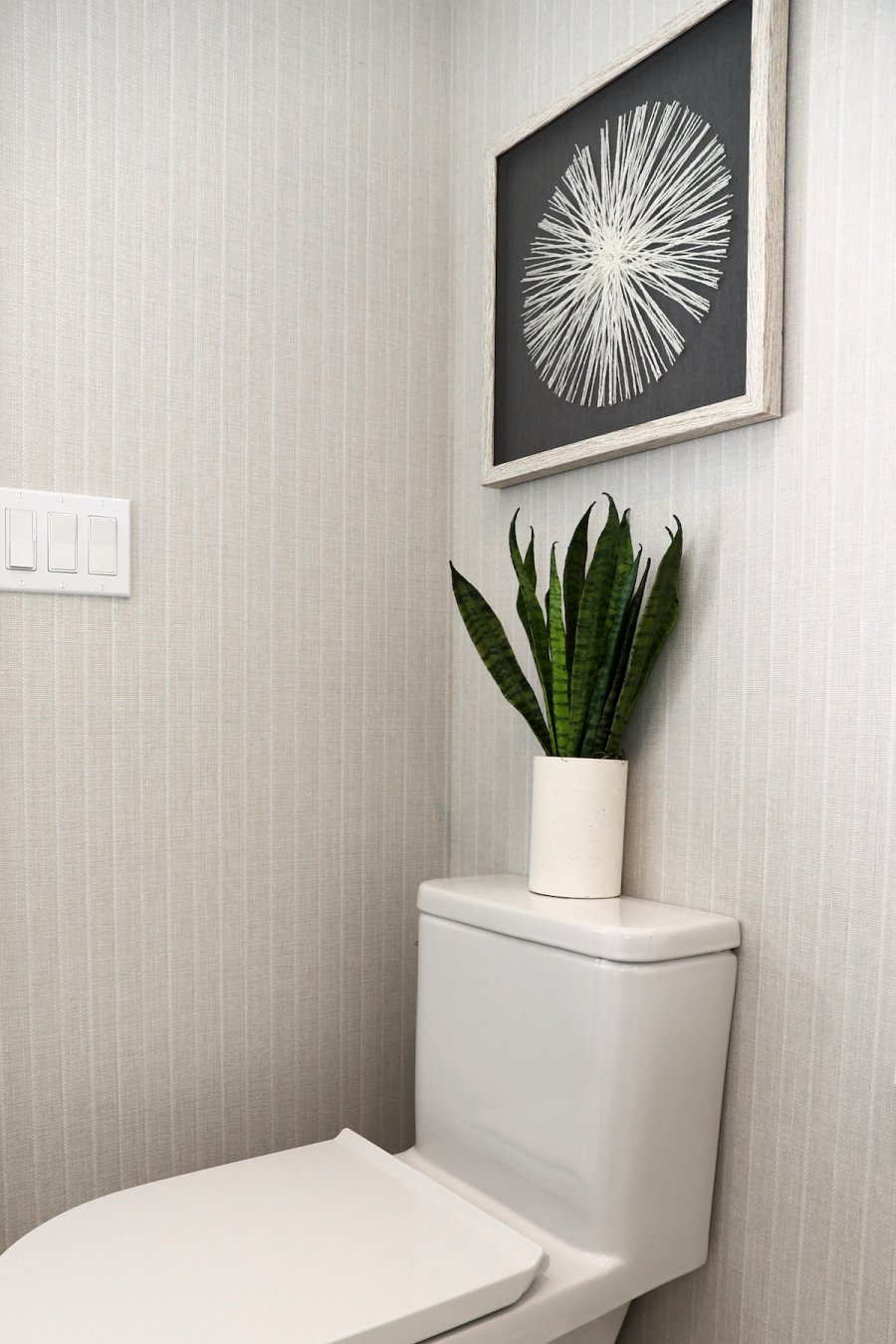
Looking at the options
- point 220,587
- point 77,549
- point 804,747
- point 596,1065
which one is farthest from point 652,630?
point 77,549

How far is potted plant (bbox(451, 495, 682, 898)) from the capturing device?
1.13m

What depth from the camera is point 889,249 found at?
0.97 meters

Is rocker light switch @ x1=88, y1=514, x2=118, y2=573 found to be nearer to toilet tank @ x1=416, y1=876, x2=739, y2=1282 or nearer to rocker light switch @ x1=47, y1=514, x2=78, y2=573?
rocker light switch @ x1=47, y1=514, x2=78, y2=573

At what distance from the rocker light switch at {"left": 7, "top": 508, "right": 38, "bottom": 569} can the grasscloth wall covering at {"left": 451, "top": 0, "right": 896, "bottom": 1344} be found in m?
0.69

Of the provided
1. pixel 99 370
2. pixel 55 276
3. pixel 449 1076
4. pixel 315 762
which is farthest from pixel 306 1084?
pixel 55 276

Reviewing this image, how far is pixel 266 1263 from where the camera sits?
92 centimetres

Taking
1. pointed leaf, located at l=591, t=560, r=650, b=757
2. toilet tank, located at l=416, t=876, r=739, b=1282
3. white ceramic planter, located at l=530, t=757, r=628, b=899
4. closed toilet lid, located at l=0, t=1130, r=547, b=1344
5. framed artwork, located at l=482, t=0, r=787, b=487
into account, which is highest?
framed artwork, located at l=482, t=0, r=787, b=487

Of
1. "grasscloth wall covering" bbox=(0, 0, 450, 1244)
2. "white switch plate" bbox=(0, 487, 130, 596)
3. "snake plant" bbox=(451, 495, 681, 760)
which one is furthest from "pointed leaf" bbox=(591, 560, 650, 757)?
"white switch plate" bbox=(0, 487, 130, 596)

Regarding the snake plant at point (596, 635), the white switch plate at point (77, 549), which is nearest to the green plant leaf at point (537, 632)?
the snake plant at point (596, 635)

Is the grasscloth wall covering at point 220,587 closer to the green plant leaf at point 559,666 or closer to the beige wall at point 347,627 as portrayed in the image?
the beige wall at point 347,627

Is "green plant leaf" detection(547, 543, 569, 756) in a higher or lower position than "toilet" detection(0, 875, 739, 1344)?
higher

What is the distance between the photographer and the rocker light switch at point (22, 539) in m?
1.18

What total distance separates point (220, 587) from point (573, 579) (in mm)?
448

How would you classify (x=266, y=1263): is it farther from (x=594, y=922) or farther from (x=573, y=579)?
(x=573, y=579)
